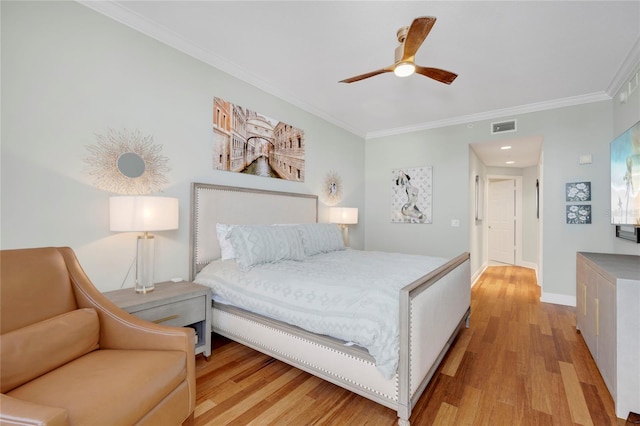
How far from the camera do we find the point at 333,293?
1820mm

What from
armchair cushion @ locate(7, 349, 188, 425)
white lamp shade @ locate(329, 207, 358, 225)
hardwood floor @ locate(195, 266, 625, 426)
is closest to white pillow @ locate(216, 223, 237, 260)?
hardwood floor @ locate(195, 266, 625, 426)

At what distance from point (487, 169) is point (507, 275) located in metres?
2.44

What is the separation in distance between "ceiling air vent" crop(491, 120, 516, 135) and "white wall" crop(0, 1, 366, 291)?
3798 mm

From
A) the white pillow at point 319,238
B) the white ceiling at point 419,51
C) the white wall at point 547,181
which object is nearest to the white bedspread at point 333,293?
the white pillow at point 319,238

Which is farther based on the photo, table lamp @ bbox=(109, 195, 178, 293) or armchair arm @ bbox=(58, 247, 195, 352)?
table lamp @ bbox=(109, 195, 178, 293)

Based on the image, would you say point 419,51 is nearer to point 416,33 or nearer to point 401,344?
point 416,33

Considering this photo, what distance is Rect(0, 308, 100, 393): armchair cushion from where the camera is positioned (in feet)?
3.73

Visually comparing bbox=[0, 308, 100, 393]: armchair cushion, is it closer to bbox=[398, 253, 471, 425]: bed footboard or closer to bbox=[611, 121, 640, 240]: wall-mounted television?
bbox=[398, 253, 471, 425]: bed footboard

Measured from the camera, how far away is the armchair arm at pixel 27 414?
0.83 meters

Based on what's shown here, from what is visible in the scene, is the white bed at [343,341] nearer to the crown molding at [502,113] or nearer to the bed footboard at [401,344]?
the bed footboard at [401,344]

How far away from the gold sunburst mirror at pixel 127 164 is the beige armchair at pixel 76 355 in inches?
27.4

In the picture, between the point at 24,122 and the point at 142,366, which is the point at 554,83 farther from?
the point at 24,122

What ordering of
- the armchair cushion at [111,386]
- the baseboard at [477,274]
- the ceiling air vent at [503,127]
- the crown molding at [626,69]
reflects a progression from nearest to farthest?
the armchair cushion at [111,386] < the crown molding at [626,69] < the ceiling air vent at [503,127] < the baseboard at [477,274]

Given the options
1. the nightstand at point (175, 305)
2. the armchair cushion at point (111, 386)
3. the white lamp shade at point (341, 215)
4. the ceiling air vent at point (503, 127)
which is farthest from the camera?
the white lamp shade at point (341, 215)
